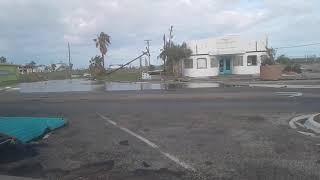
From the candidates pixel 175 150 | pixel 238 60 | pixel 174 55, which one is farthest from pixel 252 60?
pixel 175 150

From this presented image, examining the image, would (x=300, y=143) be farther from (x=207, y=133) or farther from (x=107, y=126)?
(x=107, y=126)

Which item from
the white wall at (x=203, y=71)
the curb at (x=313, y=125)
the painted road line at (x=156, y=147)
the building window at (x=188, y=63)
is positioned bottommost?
the painted road line at (x=156, y=147)

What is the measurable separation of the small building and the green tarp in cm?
7858

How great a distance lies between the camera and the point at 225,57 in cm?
6419

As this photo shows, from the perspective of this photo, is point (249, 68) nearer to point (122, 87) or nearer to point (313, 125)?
point (122, 87)

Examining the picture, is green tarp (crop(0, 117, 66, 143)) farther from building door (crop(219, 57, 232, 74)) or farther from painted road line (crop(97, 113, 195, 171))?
building door (crop(219, 57, 232, 74))

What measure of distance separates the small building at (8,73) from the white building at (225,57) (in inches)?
1673

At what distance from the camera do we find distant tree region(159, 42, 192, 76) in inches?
2500

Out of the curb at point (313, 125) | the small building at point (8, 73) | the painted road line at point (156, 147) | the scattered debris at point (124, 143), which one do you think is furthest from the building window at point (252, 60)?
the scattered debris at point (124, 143)

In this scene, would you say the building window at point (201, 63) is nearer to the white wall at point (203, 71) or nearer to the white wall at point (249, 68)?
the white wall at point (203, 71)

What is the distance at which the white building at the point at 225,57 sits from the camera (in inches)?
2406

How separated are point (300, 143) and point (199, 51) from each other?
5359 cm

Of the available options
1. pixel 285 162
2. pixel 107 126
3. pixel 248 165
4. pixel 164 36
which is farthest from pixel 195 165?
pixel 164 36

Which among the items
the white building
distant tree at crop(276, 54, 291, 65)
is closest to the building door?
the white building
